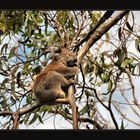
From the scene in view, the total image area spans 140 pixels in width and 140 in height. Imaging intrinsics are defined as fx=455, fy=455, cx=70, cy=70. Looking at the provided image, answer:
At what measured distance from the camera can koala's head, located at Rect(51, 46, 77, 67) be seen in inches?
90.5

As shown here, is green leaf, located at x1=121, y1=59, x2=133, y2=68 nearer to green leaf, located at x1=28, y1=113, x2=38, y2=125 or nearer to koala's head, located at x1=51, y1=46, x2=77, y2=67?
koala's head, located at x1=51, y1=46, x2=77, y2=67

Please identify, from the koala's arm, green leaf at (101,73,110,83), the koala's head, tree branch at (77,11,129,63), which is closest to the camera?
tree branch at (77,11,129,63)

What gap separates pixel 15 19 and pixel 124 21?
65cm

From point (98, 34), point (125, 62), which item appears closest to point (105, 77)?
point (125, 62)

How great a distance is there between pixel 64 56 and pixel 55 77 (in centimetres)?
13

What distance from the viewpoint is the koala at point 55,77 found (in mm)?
2410

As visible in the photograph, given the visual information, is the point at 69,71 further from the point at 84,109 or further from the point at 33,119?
the point at 33,119

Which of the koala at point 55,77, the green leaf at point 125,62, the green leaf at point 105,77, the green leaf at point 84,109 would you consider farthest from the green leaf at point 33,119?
the green leaf at point 125,62

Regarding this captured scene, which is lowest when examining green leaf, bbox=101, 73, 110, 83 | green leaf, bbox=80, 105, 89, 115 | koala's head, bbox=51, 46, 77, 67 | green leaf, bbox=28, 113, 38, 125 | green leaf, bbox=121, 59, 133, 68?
green leaf, bbox=28, 113, 38, 125

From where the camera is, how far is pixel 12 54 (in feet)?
8.71

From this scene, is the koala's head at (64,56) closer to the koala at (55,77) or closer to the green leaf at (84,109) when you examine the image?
the koala at (55,77)

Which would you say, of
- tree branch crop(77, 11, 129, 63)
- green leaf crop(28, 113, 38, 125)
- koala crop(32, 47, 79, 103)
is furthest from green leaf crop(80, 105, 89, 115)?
tree branch crop(77, 11, 129, 63)

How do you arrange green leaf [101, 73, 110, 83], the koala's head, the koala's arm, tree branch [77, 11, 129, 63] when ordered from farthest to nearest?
green leaf [101, 73, 110, 83]
the koala's arm
the koala's head
tree branch [77, 11, 129, 63]
